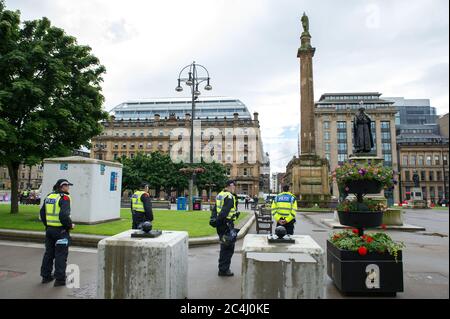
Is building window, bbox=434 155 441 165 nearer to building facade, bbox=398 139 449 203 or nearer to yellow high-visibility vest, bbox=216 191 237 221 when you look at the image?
building facade, bbox=398 139 449 203

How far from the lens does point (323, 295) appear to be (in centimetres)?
343

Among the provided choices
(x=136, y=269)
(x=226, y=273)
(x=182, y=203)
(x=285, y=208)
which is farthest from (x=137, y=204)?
(x=182, y=203)

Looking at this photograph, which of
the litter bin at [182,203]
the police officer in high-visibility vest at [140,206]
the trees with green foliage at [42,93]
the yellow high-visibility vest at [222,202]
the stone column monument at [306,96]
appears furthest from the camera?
the stone column monument at [306,96]

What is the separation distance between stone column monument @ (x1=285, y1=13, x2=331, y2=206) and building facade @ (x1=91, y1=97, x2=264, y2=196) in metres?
49.3

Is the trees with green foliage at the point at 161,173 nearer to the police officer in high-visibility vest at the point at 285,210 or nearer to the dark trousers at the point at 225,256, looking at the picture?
the police officer in high-visibility vest at the point at 285,210

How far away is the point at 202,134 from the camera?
287 feet

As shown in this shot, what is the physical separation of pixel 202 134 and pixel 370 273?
83.6 m

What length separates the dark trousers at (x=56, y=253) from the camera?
18.6 feet

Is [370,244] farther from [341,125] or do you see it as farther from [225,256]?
[341,125]

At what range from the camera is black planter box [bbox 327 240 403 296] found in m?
4.88

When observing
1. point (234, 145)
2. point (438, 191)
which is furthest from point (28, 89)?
point (438, 191)

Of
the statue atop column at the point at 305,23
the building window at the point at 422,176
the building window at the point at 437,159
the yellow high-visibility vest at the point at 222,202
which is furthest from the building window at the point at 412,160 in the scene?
the yellow high-visibility vest at the point at 222,202

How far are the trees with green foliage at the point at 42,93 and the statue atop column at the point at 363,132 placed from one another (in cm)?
1286
